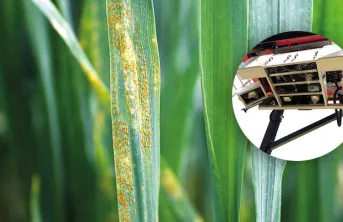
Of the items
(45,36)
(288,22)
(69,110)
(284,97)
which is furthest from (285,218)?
(45,36)

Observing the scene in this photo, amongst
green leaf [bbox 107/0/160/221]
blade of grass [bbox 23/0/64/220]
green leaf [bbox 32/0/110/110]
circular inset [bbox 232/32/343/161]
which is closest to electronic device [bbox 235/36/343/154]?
circular inset [bbox 232/32/343/161]

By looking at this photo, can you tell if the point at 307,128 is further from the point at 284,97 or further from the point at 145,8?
the point at 145,8

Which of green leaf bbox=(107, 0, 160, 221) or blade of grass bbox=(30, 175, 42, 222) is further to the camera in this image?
blade of grass bbox=(30, 175, 42, 222)

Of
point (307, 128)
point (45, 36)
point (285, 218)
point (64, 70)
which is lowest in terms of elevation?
point (285, 218)

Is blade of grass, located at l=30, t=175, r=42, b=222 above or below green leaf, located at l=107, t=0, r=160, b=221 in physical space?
below

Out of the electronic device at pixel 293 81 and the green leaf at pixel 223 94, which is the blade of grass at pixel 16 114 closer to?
the green leaf at pixel 223 94

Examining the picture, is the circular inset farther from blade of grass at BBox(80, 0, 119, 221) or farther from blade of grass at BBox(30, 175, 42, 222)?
blade of grass at BBox(30, 175, 42, 222)
